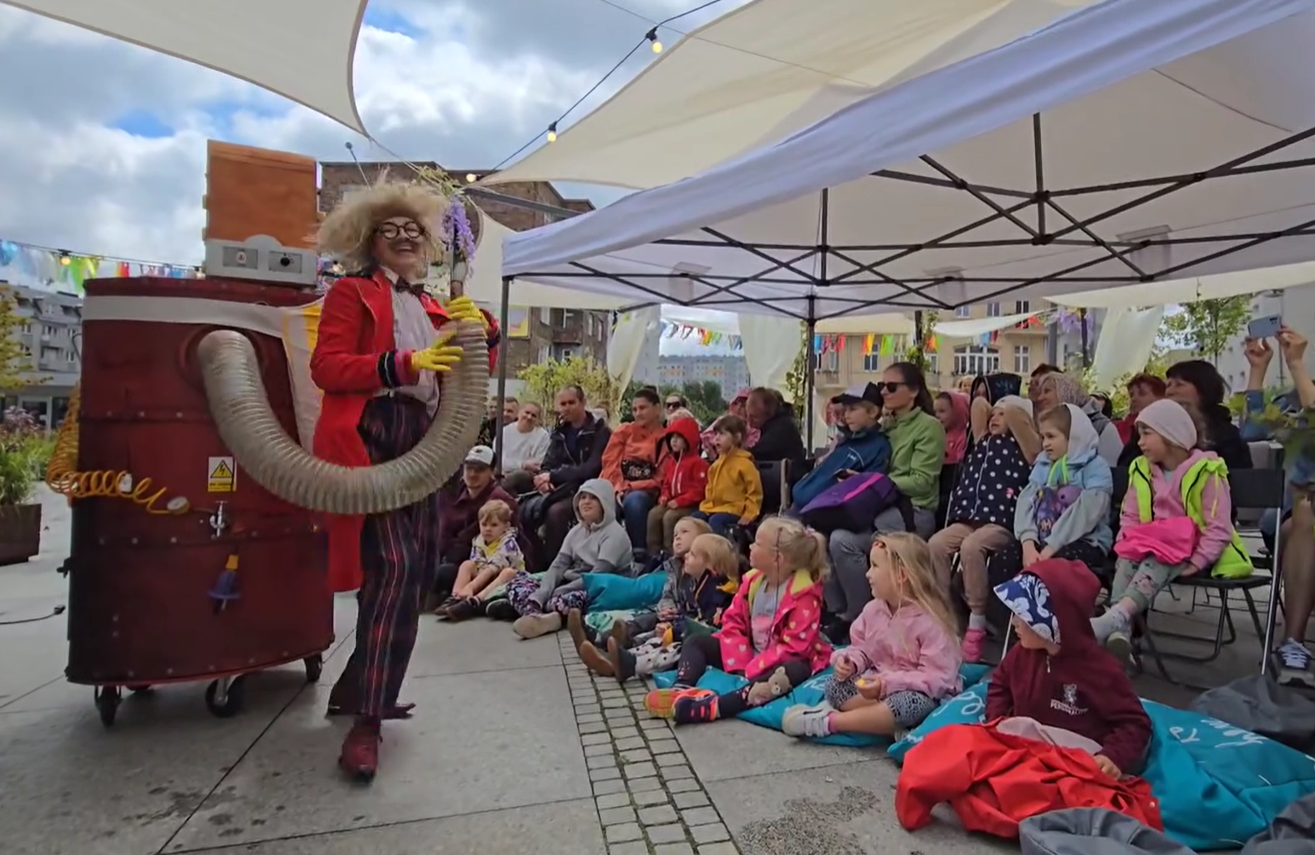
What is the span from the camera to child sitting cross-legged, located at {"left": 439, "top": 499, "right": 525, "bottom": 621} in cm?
512

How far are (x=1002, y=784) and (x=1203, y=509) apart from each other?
1.88 metres

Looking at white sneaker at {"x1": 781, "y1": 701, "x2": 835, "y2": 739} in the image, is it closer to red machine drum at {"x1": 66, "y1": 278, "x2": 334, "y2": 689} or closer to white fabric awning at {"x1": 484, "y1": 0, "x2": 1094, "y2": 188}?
red machine drum at {"x1": 66, "y1": 278, "x2": 334, "y2": 689}

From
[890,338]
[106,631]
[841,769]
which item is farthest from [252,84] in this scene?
[890,338]

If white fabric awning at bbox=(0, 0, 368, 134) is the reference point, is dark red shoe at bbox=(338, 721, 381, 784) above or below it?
below

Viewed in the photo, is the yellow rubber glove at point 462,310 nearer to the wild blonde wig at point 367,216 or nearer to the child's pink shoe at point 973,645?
the wild blonde wig at point 367,216

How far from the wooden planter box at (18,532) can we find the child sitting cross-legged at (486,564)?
447 cm

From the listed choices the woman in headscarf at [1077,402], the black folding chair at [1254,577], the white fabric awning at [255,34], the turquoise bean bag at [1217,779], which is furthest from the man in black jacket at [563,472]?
the turquoise bean bag at [1217,779]

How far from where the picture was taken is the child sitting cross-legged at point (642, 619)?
3914 mm

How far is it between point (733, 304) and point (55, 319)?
2461cm

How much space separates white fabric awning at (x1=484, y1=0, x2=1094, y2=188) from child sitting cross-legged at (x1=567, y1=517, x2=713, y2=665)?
243 cm

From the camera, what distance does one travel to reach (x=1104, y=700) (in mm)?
2484

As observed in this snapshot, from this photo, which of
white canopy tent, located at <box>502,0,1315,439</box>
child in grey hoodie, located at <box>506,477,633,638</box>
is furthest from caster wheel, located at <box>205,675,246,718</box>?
white canopy tent, located at <box>502,0,1315,439</box>

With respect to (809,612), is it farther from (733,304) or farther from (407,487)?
(733,304)

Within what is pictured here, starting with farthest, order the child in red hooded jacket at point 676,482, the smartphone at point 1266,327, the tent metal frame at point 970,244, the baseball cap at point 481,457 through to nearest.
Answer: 1. the baseball cap at point 481,457
2. the child in red hooded jacket at point 676,482
3. the tent metal frame at point 970,244
4. the smartphone at point 1266,327
